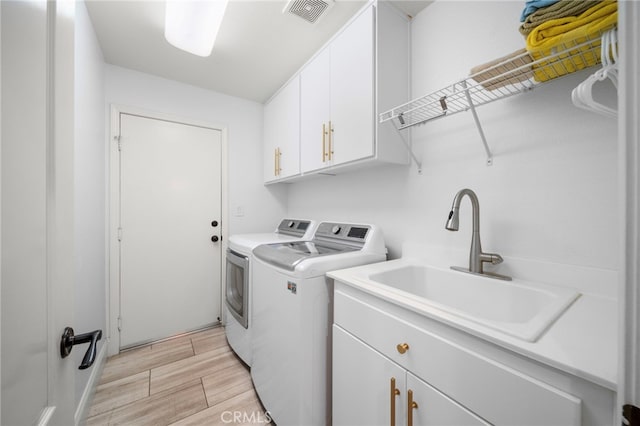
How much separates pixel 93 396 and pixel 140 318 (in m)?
0.66

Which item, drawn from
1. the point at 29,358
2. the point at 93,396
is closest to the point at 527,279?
the point at 29,358

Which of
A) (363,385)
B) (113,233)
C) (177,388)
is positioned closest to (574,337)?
(363,385)

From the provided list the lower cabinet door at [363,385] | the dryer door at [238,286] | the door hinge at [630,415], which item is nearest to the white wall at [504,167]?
the lower cabinet door at [363,385]

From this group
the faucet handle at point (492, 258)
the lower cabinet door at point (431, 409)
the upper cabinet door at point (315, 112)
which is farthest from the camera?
the upper cabinet door at point (315, 112)

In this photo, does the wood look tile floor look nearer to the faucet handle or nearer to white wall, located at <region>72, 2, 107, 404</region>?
white wall, located at <region>72, 2, 107, 404</region>

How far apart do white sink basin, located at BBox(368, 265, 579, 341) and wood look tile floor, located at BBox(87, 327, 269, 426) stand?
1190 millimetres

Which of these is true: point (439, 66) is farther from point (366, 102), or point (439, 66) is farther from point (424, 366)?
point (424, 366)

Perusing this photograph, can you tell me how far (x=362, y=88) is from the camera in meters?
1.42

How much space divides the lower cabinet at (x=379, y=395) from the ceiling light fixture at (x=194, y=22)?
1.85 meters

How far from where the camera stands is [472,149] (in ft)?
4.09

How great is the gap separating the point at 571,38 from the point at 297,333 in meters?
1.48

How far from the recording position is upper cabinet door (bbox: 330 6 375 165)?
1.38 m

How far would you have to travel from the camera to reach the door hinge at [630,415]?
32 centimetres
